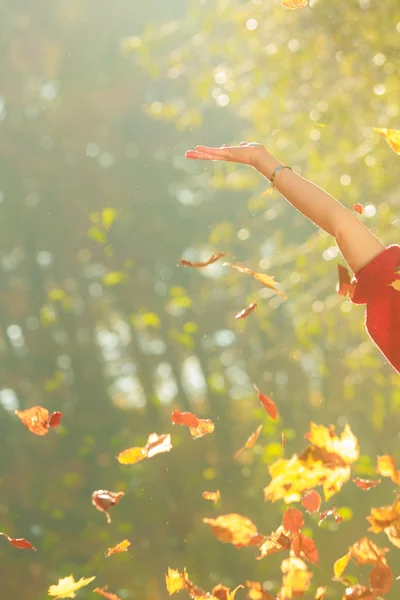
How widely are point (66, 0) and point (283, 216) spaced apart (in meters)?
4.82

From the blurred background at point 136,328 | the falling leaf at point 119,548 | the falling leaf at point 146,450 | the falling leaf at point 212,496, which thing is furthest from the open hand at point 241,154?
the falling leaf at point 212,496

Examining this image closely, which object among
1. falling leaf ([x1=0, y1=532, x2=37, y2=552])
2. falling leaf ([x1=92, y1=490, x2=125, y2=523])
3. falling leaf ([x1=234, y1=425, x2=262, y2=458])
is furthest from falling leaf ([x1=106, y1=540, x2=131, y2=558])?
falling leaf ([x1=234, y1=425, x2=262, y2=458])

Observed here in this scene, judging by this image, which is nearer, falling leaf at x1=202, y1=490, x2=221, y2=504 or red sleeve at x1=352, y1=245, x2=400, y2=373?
red sleeve at x1=352, y1=245, x2=400, y2=373

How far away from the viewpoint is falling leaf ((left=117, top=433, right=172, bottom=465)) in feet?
26.2

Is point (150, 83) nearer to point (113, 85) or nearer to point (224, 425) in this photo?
point (113, 85)

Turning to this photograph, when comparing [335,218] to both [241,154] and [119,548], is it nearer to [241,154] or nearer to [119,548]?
[241,154]

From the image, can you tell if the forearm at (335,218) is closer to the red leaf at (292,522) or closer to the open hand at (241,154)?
the open hand at (241,154)

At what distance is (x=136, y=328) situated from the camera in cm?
1021

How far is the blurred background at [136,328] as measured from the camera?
844cm

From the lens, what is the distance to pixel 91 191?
10227 mm

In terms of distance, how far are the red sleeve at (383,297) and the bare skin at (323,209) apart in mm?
31

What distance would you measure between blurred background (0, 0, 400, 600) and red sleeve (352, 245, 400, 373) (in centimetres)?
574

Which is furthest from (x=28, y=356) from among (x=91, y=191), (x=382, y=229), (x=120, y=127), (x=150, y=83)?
(x=382, y=229)

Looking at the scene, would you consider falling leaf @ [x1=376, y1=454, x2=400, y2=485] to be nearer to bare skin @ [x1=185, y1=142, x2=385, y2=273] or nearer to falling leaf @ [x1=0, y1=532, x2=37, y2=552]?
bare skin @ [x1=185, y1=142, x2=385, y2=273]
